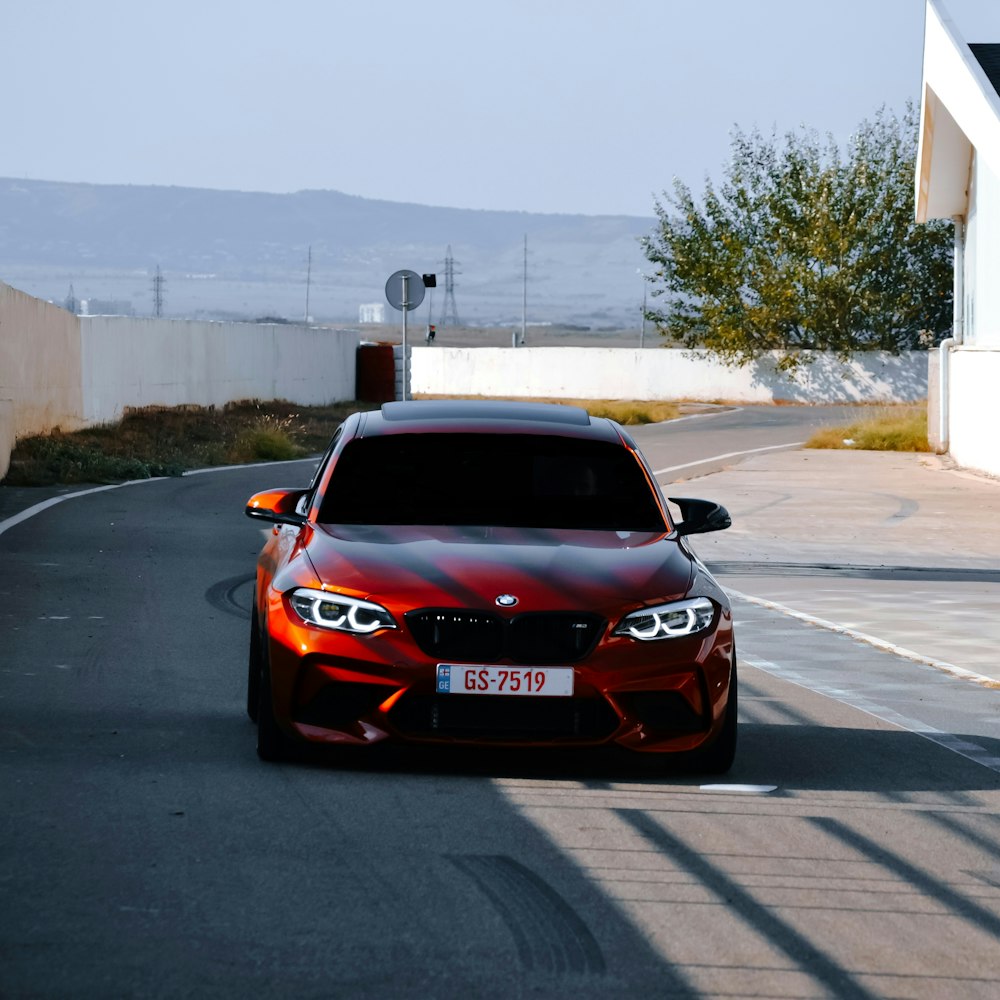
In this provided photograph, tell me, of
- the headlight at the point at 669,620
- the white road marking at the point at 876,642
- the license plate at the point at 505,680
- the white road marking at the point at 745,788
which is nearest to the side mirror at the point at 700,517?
the headlight at the point at 669,620

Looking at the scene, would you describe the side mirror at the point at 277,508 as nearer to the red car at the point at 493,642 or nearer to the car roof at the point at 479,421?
the red car at the point at 493,642

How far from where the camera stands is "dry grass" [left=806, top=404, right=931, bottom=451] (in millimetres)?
31703

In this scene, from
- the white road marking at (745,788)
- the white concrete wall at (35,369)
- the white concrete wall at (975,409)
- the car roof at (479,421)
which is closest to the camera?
the white road marking at (745,788)

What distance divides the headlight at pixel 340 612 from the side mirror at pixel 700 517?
152cm

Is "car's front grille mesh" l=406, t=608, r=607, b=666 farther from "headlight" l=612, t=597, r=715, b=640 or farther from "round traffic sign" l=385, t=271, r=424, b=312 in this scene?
"round traffic sign" l=385, t=271, r=424, b=312

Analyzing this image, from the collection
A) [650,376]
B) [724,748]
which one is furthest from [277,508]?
[650,376]

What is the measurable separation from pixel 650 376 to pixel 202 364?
25.8 meters

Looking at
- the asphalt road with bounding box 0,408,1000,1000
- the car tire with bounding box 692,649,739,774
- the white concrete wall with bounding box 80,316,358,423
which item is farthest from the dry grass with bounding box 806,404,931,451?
the car tire with bounding box 692,649,739,774

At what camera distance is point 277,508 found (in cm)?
789

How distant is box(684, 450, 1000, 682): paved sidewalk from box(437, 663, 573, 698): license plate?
4357 millimetres

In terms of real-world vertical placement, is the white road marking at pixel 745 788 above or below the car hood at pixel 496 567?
below

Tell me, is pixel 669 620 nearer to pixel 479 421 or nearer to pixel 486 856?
pixel 486 856

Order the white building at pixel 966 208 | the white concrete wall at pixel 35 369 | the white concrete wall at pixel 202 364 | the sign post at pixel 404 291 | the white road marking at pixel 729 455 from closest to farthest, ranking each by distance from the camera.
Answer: the white concrete wall at pixel 35 369 < the white building at pixel 966 208 < the sign post at pixel 404 291 < the white road marking at pixel 729 455 < the white concrete wall at pixel 202 364

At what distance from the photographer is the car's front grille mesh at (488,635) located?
6762 millimetres
